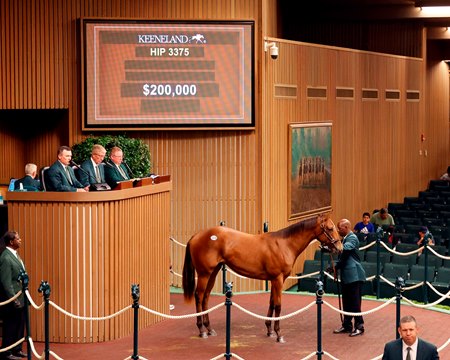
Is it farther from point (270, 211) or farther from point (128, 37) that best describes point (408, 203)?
point (128, 37)

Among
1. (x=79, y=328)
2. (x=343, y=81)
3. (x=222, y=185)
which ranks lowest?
(x=79, y=328)

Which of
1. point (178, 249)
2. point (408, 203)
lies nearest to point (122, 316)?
point (178, 249)

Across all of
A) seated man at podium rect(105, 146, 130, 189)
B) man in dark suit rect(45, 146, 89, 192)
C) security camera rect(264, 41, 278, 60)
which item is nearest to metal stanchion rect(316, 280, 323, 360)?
man in dark suit rect(45, 146, 89, 192)

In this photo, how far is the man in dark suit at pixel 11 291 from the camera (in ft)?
47.1

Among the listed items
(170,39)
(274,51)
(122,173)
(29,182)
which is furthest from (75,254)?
(274,51)

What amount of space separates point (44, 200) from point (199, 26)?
21.3ft

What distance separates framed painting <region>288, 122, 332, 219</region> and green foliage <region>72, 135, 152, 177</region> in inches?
167

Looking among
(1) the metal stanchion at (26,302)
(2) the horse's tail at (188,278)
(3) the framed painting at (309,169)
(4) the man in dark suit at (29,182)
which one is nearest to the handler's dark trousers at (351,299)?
(2) the horse's tail at (188,278)

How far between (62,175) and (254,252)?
295 centimetres

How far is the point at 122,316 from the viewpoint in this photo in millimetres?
15961

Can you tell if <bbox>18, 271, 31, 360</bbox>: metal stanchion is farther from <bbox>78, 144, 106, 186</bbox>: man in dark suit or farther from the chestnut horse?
the chestnut horse

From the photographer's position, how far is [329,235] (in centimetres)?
1584

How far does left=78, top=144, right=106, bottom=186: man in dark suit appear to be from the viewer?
52.9ft

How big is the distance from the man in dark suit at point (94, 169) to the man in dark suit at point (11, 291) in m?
1.95
